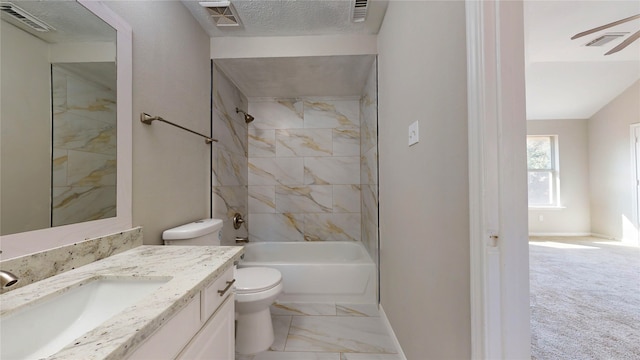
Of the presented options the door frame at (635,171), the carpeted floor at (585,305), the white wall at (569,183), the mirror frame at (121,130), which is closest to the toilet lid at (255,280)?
the mirror frame at (121,130)

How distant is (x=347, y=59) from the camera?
2148mm

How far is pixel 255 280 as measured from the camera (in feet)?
5.39

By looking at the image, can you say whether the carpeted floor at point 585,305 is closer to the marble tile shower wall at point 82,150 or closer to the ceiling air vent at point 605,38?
the marble tile shower wall at point 82,150

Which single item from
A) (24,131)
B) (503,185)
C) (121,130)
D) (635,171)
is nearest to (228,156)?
(121,130)

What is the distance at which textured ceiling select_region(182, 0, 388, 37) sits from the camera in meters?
1.66

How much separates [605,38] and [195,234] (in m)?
4.60

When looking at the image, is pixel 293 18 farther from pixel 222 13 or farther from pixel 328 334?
pixel 328 334

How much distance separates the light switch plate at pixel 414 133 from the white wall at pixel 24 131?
1474mm

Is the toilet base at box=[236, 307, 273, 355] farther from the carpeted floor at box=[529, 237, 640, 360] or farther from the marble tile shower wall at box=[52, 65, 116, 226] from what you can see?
the carpeted floor at box=[529, 237, 640, 360]

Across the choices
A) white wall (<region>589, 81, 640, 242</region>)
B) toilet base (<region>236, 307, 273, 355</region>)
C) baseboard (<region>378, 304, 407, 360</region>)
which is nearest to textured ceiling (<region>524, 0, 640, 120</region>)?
white wall (<region>589, 81, 640, 242</region>)

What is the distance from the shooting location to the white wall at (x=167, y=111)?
4.19 ft

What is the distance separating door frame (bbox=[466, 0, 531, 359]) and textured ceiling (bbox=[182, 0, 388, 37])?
1.29m

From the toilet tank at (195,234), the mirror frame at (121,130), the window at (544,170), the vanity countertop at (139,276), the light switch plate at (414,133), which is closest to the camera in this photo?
the vanity countertop at (139,276)

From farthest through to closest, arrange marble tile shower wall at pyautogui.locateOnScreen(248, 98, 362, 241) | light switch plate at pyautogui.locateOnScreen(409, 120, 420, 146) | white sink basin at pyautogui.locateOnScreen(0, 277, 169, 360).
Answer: marble tile shower wall at pyautogui.locateOnScreen(248, 98, 362, 241) < light switch plate at pyautogui.locateOnScreen(409, 120, 420, 146) < white sink basin at pyautogui.locateOnScreen(0, 277, 169, 360)
